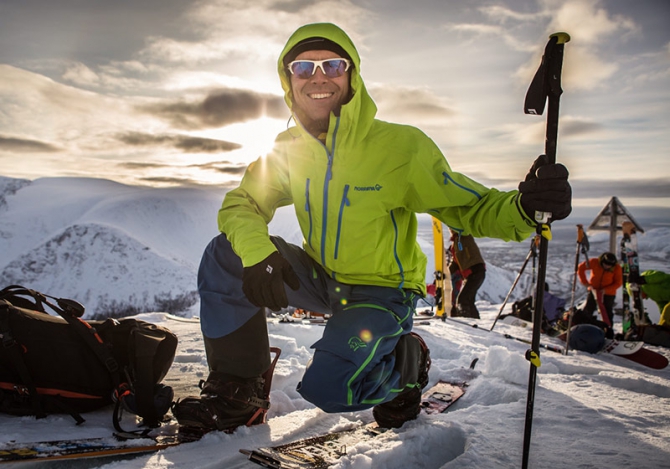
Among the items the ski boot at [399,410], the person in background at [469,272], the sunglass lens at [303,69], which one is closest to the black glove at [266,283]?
the ski boot at [399,410]

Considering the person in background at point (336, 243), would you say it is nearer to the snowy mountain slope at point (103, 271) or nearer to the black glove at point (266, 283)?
the black glove at point (266, 283)

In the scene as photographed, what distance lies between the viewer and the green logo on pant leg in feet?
6.74

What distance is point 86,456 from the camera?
181 centimetres

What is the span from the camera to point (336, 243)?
7.85ft

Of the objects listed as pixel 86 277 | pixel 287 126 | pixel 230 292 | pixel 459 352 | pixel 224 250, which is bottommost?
pixel 86 277

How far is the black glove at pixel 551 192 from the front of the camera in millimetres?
1809

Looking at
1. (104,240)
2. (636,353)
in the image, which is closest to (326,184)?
(636,353)

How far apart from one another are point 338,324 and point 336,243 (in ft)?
1.52

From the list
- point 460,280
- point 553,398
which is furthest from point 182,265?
point 553,398

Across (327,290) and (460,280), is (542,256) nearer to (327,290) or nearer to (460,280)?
(327,290)

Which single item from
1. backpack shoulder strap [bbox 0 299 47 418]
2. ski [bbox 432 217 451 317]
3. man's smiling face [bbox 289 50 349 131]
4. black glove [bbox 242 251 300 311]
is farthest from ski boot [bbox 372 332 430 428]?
ski [bbox 432 217 451 317]

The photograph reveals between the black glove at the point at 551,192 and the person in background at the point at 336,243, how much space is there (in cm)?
2

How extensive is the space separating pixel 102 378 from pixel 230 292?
2.88ft

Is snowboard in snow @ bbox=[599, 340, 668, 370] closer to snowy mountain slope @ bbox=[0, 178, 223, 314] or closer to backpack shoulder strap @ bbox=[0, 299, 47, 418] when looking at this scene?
backpack shoulder strap @ bbox=[0, 299, 47, 418]
